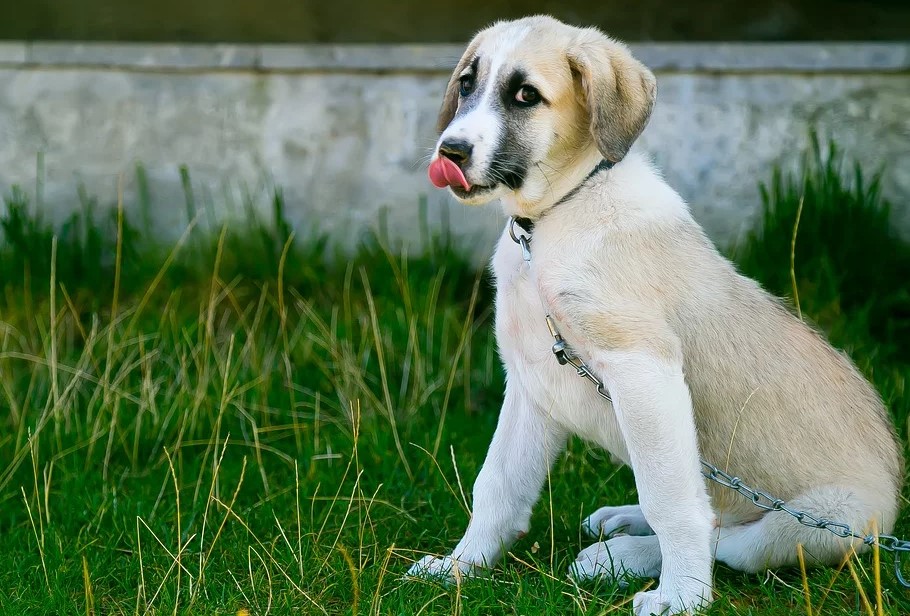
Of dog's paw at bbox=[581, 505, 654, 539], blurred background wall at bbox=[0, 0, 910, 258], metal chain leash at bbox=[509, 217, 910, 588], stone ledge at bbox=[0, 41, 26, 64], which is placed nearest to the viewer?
metal chain leash at bbox=[509, 217, 910, 588]

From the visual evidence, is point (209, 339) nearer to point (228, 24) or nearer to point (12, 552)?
Result: point (12, 552)

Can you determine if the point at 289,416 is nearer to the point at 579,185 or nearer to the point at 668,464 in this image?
the point at 579,185

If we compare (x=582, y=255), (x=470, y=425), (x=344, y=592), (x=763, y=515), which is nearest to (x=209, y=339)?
(x=470, y=425)

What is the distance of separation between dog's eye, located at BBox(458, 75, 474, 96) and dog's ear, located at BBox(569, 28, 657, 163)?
35cm

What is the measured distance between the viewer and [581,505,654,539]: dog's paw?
384 centimetres

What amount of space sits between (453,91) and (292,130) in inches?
123

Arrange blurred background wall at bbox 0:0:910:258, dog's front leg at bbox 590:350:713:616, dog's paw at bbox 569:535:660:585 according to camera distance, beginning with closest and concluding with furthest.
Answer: dog's front leg at bbox 590:350:713:616
dog's paw at bbox 569:535:660:585
blurred background wall at bbox 0:0:910:258

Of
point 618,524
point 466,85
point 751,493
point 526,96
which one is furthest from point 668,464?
point 466,85

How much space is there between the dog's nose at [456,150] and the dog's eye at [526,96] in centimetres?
26

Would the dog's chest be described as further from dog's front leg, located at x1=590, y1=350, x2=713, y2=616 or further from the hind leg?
the hind leg

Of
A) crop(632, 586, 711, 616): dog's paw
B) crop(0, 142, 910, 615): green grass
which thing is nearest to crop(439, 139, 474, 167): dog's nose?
crop(0, 142, 910, 615): green grass

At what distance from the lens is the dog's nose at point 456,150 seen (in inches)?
127

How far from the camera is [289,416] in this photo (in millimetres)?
5109

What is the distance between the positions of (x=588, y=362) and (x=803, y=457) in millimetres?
770
